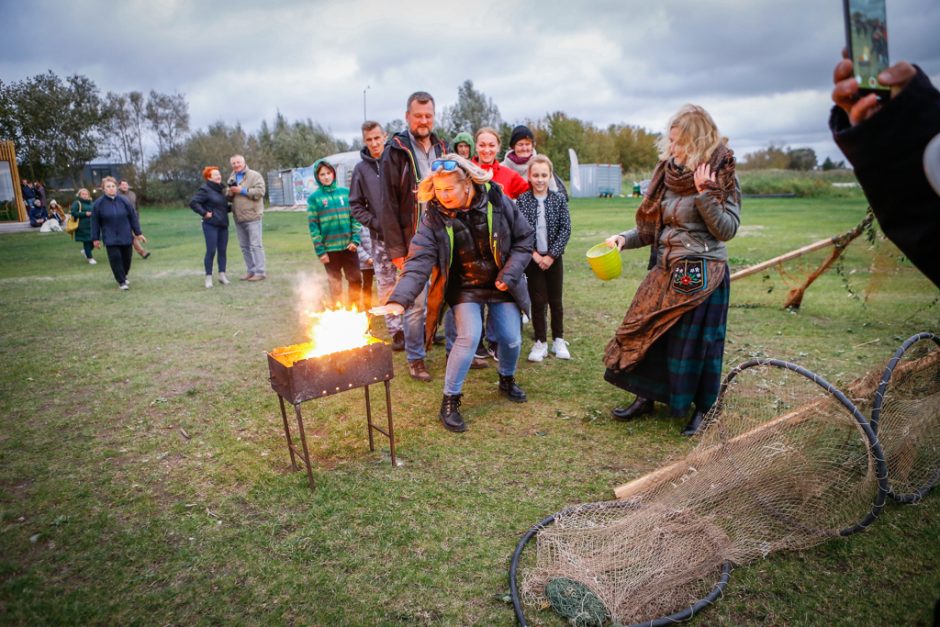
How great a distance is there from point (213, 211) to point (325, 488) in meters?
8.13

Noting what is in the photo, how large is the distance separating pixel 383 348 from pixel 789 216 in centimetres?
2316

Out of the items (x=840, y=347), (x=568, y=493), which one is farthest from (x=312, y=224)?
(x=840, y=347)

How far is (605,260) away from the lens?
166 inches

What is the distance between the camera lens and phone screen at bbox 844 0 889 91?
112 cm

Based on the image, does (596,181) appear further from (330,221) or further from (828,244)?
(330,221)

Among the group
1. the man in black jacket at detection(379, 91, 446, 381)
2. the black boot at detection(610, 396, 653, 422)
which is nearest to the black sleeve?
the man in black jacket at detection(379, 91, 446, 381)

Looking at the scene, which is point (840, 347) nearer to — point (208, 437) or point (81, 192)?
point (208, 437)

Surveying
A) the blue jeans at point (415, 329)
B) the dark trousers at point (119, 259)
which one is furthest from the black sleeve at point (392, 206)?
the dark trousers at point (119, 259)

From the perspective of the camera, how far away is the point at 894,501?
313 centimetres

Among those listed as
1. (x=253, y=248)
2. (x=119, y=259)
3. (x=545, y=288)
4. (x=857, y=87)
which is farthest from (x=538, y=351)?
(x=119, y=259)

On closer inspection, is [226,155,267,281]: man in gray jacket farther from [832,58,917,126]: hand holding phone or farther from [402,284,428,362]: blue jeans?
[832,58,917,126]: hand holding phone

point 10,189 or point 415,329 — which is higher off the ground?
point 10,189

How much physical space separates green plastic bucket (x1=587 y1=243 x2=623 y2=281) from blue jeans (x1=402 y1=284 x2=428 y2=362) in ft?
6.35

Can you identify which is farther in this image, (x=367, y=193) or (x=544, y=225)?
(x=367, y=193)
